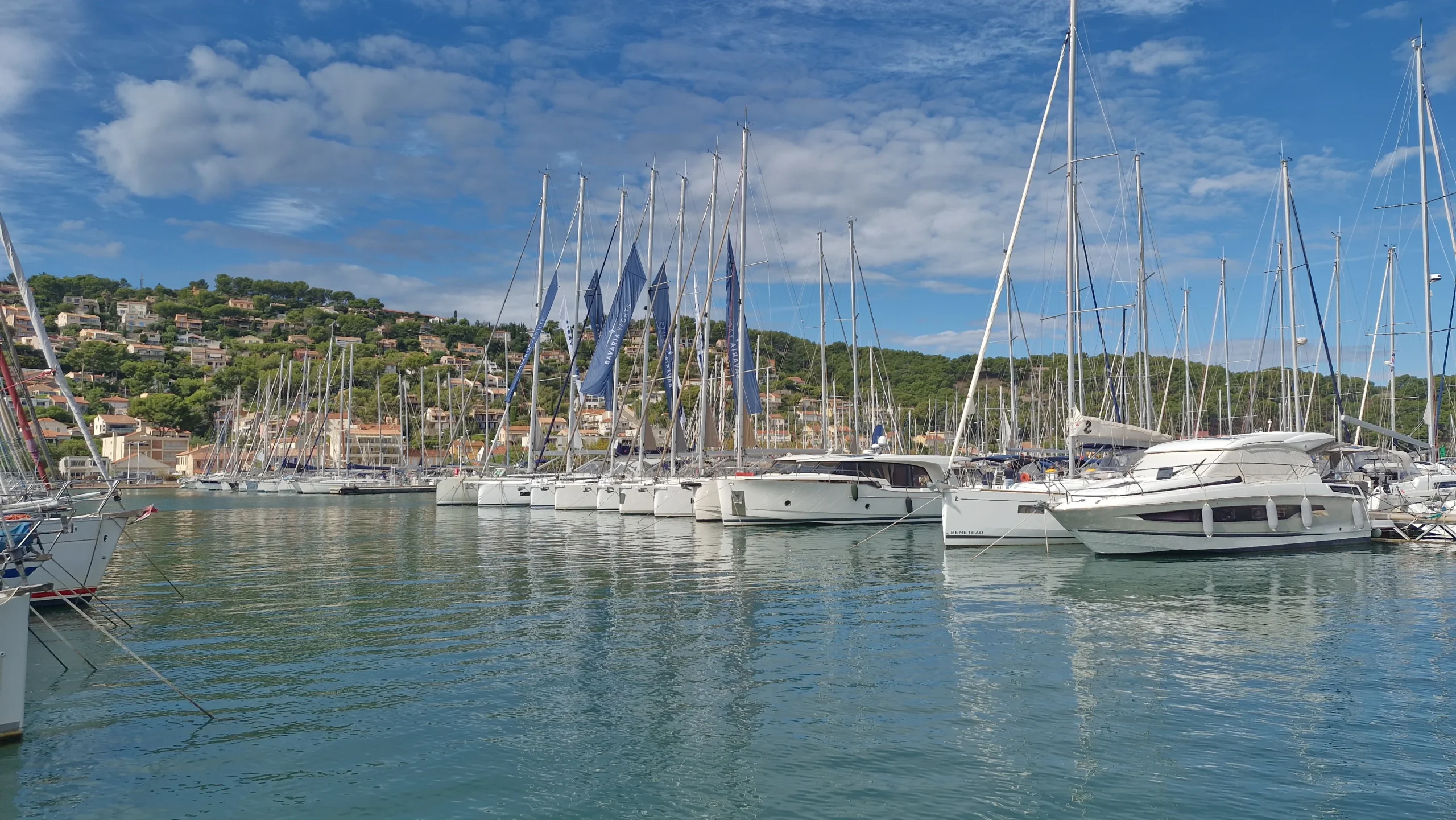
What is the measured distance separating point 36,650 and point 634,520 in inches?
998

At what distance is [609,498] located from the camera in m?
41.5

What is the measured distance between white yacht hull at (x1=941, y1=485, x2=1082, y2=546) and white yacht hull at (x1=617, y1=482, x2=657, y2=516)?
16.5 metres

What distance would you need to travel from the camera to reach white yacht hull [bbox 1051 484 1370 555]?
22.7 m

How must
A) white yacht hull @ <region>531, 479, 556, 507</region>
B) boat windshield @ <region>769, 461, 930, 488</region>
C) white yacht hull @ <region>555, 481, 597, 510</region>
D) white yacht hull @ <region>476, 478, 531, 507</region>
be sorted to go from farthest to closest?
white yacht hull @ <region>476, 478, 531, 507</region> → white yacht hull @ <region>531, 479, 556, 507</region> → white yacht hull @ <region>555, 481, 597, 510</region> → boat windshield @ <region>769, 461, 930, 488</region>

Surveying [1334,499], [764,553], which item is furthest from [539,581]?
[1334,499]

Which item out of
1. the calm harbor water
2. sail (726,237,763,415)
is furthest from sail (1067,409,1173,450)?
sail (726,237,763,415)

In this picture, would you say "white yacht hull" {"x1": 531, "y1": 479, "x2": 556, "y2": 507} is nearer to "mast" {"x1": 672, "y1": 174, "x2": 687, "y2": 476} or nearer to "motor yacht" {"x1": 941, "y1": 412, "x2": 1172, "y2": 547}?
"mast" {"x1": 672, "y1": 174, "x2": 687, "y2": 476}

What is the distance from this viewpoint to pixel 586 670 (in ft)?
39.5

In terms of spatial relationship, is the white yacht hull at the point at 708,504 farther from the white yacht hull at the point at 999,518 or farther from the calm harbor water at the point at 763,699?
the calm harbor water at the point at 763,699

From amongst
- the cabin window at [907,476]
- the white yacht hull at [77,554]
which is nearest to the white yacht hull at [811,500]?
the cabin window at [907,476]

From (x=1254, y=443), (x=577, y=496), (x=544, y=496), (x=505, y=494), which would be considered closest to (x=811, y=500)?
(x=1254, y=443)

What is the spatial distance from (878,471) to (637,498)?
1066cm

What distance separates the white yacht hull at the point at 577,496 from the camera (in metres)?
43.9

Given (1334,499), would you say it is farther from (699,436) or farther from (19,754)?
(19,754)
